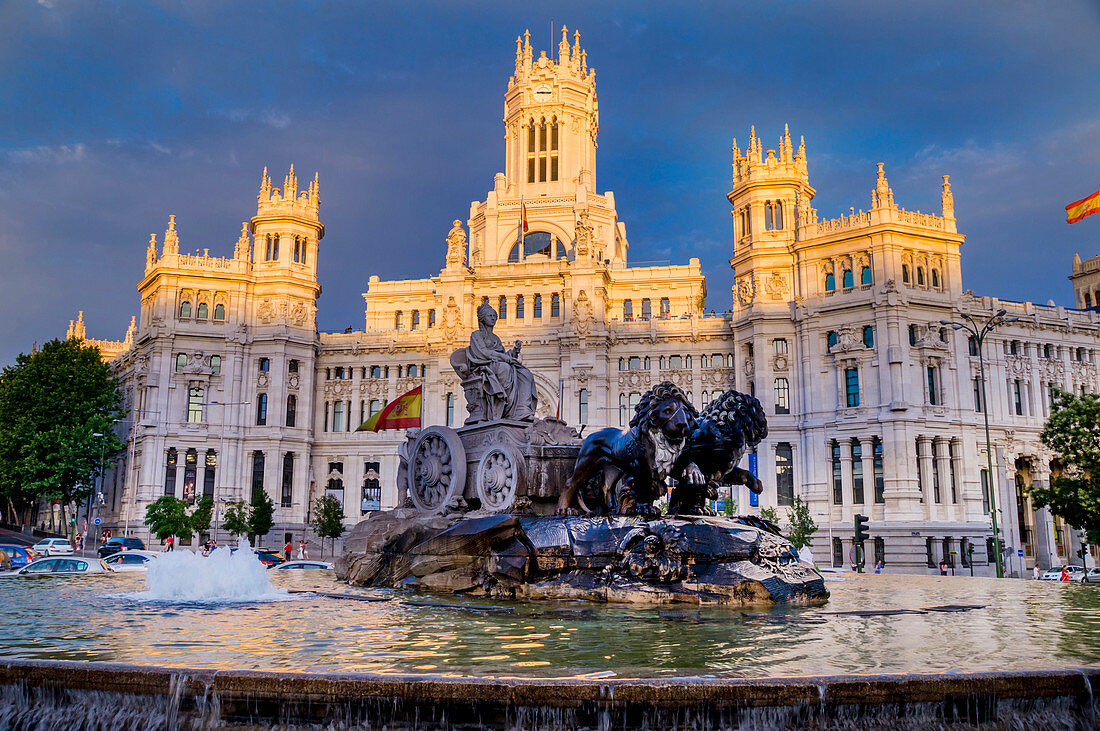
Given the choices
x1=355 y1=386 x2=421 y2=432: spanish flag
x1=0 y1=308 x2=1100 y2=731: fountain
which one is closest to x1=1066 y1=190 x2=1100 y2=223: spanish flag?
x1=0 y1=308 x2=1100 y2=731: fountain

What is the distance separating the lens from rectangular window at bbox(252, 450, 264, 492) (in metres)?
67.1

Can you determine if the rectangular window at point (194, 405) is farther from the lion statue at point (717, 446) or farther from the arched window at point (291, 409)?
the lion statue at point (717, 446)

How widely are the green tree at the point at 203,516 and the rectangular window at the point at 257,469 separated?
589 cm

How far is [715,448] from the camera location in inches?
511

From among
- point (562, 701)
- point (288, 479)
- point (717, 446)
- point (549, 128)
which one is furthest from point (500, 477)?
point (549, 128)

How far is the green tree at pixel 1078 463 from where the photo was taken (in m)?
36.8

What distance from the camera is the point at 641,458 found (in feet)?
42.5

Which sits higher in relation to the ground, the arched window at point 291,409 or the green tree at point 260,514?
the arched window at point 291,409

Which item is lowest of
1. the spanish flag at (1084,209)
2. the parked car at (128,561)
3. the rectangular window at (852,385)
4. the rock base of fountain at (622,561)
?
the parked car at (128,561)

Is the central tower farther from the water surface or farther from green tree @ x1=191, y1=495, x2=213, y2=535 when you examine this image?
the water surface

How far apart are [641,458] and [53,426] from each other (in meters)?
62.4

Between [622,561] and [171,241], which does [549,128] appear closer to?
[171,241]

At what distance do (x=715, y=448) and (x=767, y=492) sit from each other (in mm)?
48229

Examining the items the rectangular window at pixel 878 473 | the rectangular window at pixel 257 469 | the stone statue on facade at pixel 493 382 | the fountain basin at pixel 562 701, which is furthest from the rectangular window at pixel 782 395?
the fountain basin at pixel 562 701
